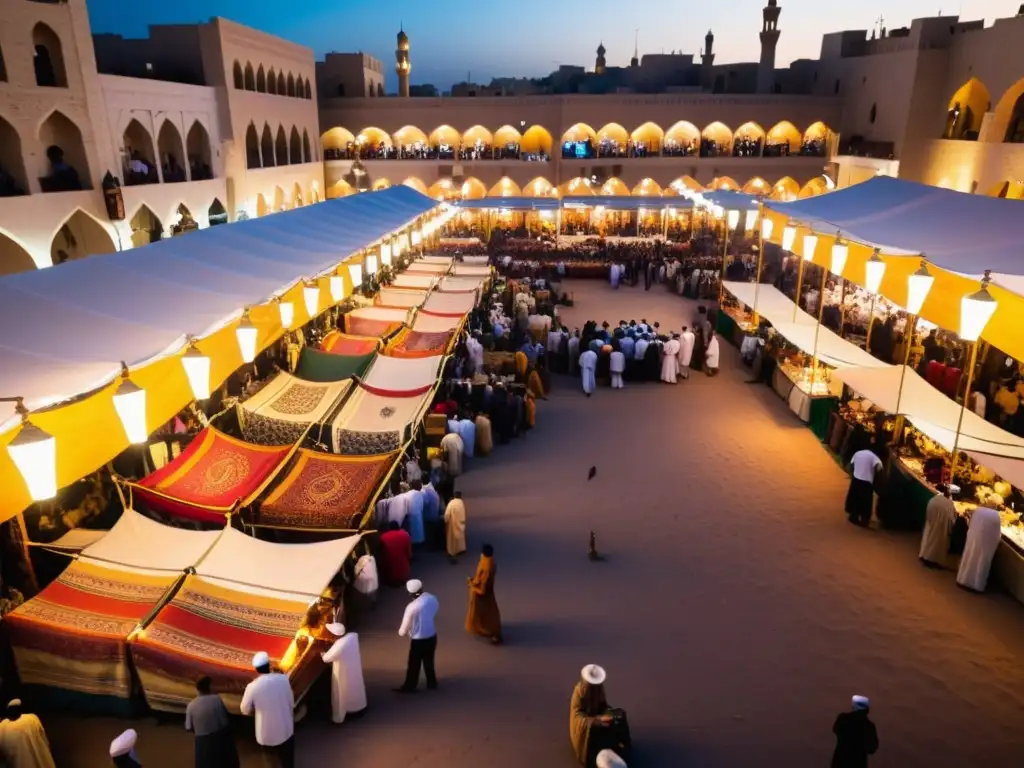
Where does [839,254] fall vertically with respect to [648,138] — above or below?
below

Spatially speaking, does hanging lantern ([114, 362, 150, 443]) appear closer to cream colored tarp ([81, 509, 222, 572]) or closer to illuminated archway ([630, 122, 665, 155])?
cream colored tarp ([81, 509, 222, 572])

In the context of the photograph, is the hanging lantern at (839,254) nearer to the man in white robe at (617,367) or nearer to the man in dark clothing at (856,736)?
the man in white robe at (617,367)

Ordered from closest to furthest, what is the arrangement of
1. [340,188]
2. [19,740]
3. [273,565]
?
[19,740]
[273,565]
[340,188]

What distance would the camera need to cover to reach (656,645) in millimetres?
6387

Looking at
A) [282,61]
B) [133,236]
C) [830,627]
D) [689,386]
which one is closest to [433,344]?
[689,386]

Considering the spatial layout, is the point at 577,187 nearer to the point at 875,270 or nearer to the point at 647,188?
the point at 647,188

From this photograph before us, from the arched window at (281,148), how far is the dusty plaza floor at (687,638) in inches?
877

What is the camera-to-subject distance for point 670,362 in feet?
43.8

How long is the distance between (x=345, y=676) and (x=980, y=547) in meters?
6.11

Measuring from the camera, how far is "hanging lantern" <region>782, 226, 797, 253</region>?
44.5ft

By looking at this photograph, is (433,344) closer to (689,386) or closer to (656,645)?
(689,386)

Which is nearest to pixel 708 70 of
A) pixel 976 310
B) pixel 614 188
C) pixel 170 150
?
pixel 614 188

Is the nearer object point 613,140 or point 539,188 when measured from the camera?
point 539,188

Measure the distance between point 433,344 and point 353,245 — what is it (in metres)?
2.49
